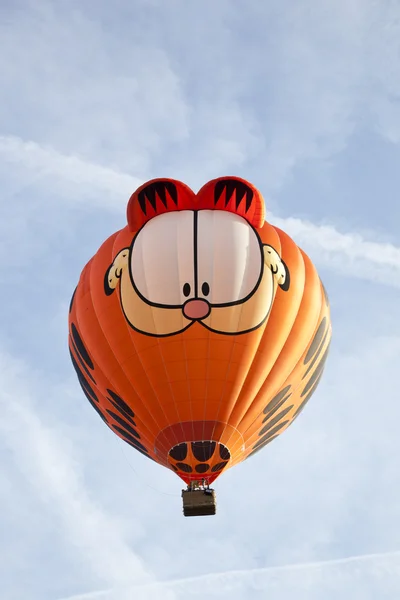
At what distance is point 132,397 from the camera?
666 inches

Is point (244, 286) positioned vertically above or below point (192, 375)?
above

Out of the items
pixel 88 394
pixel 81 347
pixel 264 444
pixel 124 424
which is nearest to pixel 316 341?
pixel 264 444

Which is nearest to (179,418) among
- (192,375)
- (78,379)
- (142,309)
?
(192,375)

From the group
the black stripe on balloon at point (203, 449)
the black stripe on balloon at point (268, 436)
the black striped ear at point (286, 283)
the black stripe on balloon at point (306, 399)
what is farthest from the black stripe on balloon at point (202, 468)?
the black striped ear at point (286, 283)

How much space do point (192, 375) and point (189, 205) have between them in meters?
3.08

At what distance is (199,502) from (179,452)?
872mm

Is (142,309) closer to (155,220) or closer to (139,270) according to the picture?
(139,270)

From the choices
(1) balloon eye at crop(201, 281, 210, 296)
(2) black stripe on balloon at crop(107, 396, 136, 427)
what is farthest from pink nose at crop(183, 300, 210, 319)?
(2) black stripe on balloon at crop(107, 396, 136, 427)

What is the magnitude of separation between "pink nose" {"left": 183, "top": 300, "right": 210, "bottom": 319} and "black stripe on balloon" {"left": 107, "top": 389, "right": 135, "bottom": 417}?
6.34 ft

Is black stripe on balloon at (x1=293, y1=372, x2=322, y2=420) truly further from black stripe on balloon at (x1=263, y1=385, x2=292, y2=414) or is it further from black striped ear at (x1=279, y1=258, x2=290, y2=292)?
black striped ear at (x1=279, y1=258, x2=290, y2=292)

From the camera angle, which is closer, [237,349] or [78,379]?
[237,349]

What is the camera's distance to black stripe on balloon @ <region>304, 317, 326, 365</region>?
17.6 m

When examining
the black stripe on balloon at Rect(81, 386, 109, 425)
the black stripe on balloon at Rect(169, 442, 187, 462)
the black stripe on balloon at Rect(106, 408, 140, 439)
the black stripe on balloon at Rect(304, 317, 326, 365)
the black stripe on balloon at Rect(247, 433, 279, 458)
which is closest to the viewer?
the black stripe on balloon at Rect(169, 442, 187, 462)

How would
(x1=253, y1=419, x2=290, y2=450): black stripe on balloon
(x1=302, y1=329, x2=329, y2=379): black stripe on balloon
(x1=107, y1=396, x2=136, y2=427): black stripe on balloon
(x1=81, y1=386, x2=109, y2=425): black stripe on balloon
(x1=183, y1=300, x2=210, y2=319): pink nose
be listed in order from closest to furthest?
1. (x1=183, y1=300, x2=210, y2=319): pink nose
2. (x1=107, y1=396, x2=136, y2=427): black stripe on balloon
3. (x1=302, y1=329, x2=329, y2=379): black stripe on balloon
4. (x1=253, y1=419, x2=290, y2=450): black stripe on balloon
5. (x1=81, y1=386, x2=109, y2=425): black stripe on balloon
